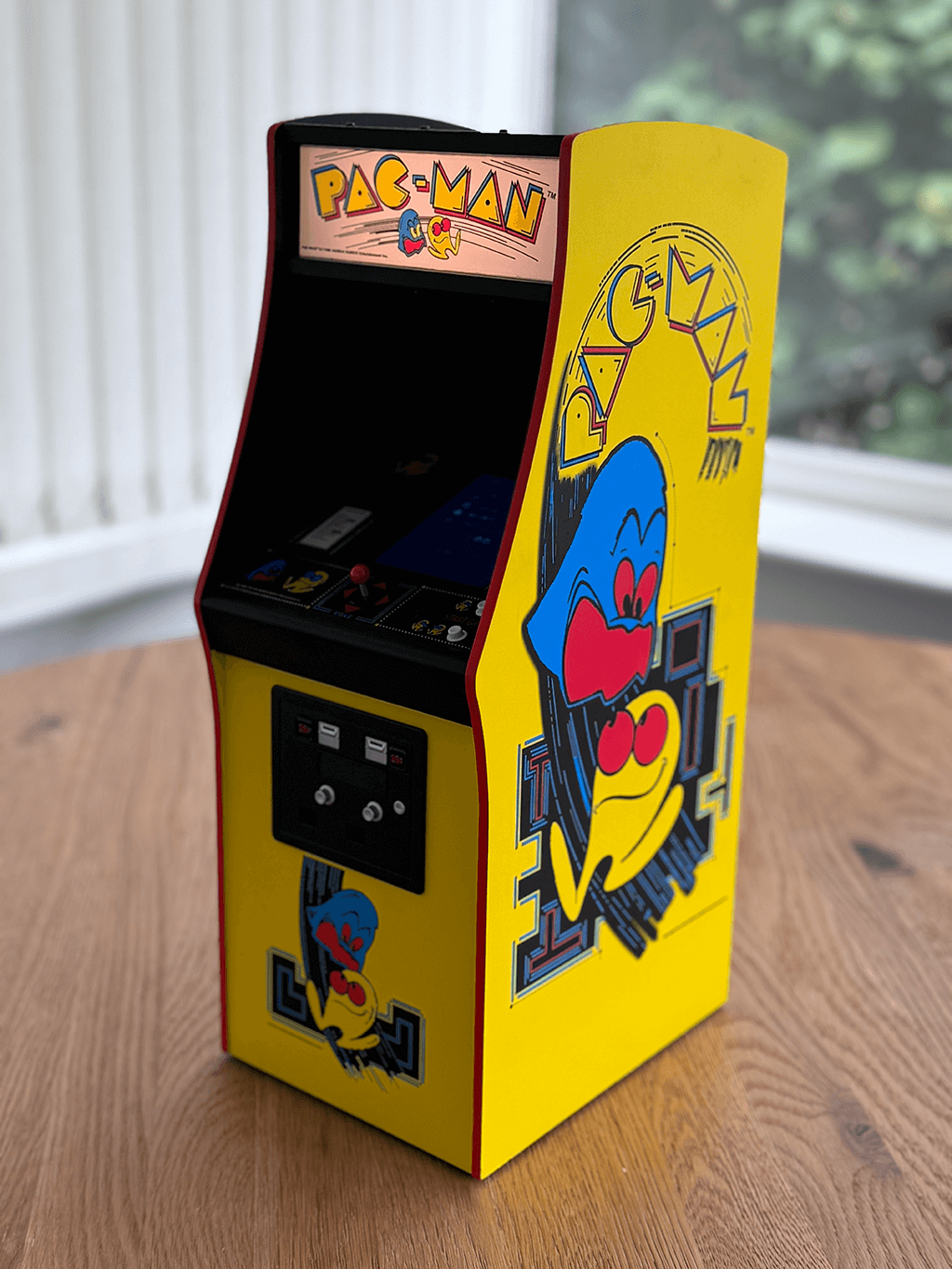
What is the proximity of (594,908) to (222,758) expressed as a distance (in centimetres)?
32

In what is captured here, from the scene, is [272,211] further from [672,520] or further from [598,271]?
[672,520]

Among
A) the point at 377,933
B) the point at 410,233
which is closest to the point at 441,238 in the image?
the point at 410,233

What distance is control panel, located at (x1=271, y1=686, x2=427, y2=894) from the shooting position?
0.94m

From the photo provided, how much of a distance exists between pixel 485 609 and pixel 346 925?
0.98ft

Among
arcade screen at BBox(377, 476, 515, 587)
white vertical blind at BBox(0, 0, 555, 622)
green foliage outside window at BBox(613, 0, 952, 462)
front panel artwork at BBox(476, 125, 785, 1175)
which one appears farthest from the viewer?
green foliage outside window at BBox(613, 0, 952, 462)

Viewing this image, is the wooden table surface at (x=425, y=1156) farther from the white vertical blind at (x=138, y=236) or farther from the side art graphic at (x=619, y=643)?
the white vertical blind at (x=138, y=236)

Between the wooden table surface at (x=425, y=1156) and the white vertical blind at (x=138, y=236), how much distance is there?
64 cm

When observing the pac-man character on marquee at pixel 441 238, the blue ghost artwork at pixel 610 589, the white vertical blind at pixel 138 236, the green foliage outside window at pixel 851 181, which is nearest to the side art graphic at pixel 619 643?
the blue ghost artwork at pixel 610 589

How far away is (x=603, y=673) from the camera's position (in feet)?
3.19

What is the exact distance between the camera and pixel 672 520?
1007 mm

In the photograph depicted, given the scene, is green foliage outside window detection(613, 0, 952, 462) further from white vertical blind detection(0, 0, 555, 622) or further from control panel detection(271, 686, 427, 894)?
control panel detection(271, 686, 427, 894)

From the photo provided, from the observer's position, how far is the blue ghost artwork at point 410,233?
3.00ft

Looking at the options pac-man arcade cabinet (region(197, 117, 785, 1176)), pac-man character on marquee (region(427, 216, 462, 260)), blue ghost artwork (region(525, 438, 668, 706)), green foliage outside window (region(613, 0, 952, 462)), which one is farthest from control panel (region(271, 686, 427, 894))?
green foliage outside window (region(613, 0, 952, 462))

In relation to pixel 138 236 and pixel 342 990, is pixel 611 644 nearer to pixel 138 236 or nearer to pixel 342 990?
pixel 342 990
